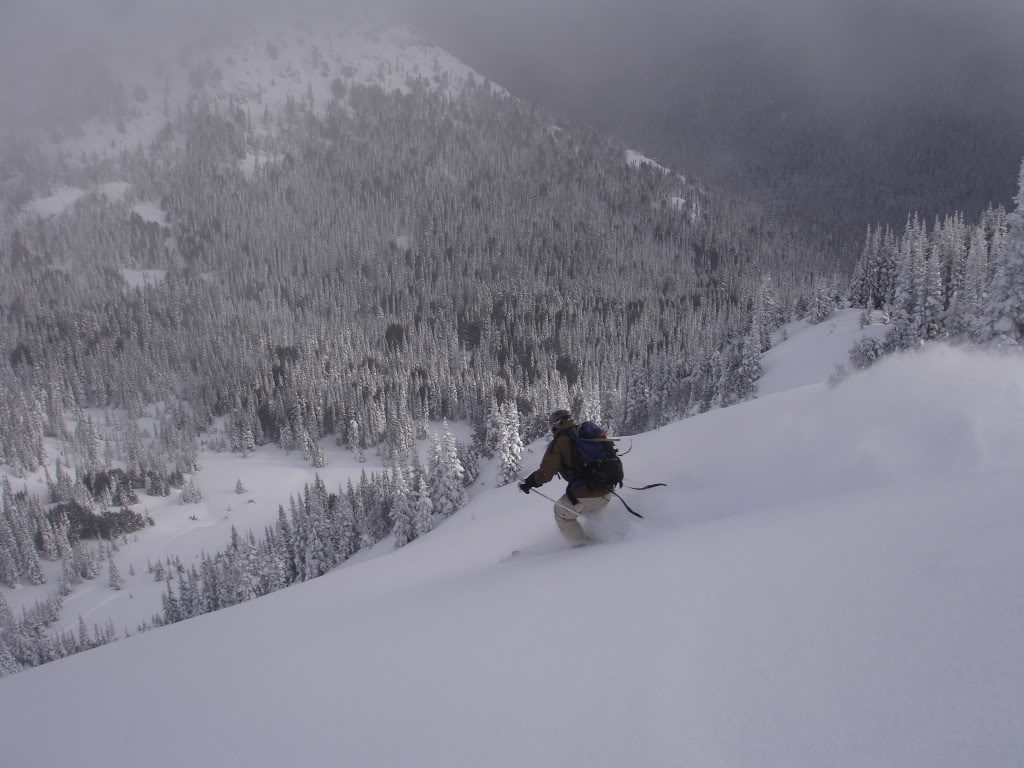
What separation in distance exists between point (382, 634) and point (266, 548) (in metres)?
64.5

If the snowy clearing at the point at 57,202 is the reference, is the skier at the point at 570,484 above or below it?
below

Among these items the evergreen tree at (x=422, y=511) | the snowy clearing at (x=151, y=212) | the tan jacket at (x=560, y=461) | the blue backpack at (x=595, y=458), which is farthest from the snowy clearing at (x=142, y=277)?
the blue backpack at (x=595, y=458)

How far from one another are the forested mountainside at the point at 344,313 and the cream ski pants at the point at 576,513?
58.4 m

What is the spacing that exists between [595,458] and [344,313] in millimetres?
157308

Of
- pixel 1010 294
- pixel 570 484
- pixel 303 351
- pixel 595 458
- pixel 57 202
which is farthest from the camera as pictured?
pixel 57 202

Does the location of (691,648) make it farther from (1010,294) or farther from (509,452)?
(509,452)

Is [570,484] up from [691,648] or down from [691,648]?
down

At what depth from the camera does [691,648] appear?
3.37 meters

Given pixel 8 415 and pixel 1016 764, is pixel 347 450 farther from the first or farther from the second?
pixel 1016 764

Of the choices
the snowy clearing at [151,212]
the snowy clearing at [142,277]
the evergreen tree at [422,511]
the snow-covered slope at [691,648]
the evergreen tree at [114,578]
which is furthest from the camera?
the snowy clearing at [151,212]

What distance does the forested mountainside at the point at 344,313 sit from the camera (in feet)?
354

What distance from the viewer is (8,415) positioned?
105250 millimetres

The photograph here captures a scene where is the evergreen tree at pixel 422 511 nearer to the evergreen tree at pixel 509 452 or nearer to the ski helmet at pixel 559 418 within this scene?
the evergreen tree at pixel 509 452

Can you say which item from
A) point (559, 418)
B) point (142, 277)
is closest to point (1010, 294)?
point (559, 418)
